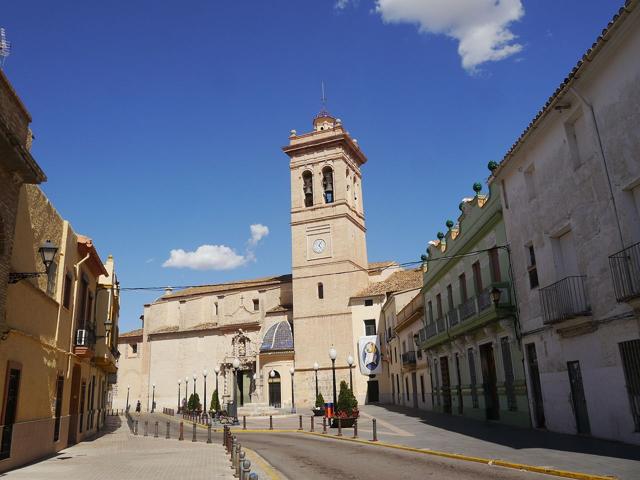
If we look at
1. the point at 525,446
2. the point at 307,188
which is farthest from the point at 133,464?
the point at 307,188

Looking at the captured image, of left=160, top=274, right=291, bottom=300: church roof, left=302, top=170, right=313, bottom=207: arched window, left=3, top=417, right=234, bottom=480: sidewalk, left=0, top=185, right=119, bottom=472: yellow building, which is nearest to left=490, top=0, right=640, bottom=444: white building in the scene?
left=3, top=417, right=234, bottom=480: sidewalk

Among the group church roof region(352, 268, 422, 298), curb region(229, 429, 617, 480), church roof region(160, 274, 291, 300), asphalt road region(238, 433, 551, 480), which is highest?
church roof region(160, 274, 291, 300)

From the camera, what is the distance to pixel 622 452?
33.1ft

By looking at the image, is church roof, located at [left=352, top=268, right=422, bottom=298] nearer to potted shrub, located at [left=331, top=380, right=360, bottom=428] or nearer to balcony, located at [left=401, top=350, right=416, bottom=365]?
balcony, located at [left=401, top=350, right=416, bottom=365]

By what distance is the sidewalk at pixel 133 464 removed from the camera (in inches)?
409

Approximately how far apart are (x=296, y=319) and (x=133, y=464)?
34487 mm

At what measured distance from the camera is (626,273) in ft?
34.9

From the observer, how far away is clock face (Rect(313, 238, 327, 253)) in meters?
48.2

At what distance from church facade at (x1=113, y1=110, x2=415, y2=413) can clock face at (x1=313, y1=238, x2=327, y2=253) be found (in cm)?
10

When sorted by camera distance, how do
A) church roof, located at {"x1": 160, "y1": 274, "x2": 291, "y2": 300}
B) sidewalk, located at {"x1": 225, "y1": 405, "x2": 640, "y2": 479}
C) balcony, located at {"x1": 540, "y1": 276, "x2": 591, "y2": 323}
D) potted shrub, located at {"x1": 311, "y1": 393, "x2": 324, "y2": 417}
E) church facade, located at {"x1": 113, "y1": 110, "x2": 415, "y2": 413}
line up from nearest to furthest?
sidewalk, located at {"x1": 225, "y1": 405, "x2": 640, "y2": 479} < balcony, located at {"x1": 540, "y1": 276, "x2": 591, "y2": 323} < potted shrub, located at {"x1": 311, "y1": 393, "x2": 324, "y2": 417} < church facade, located at {"x1": 113, "y1": 110, "x2": 415, "y2": 413} < church roof, located at {"x1": 160, "y1": 274, "x2": 291, "y2": 300}

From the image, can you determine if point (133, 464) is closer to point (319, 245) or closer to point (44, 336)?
point (44, 336)

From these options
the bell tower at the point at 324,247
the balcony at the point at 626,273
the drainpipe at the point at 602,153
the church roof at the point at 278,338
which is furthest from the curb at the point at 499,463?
the church roof at the point at 278,338

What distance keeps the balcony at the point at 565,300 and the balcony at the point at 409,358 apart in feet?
61.7

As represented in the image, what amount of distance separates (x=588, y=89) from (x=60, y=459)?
15616mm
